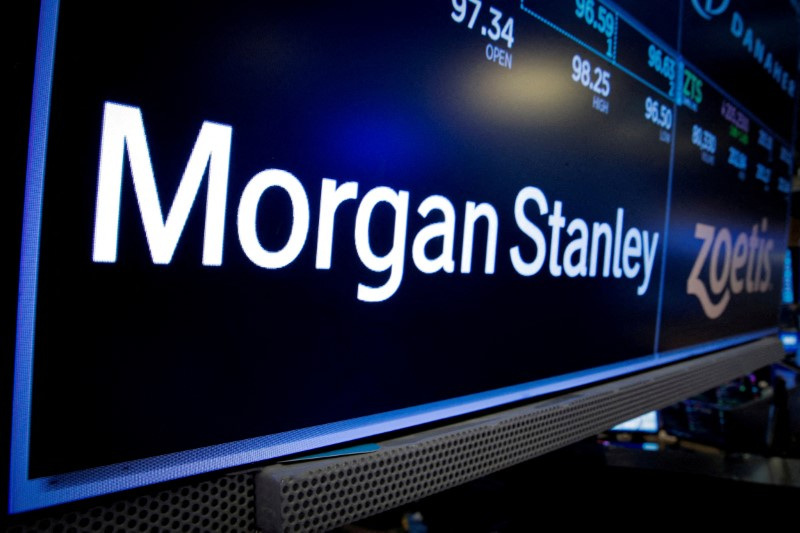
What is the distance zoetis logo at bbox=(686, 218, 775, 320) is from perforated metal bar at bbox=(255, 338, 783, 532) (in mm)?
525

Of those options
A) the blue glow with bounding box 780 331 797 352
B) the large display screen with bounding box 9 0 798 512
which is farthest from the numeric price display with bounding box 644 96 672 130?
the blue glow with bounding box 780 331 797 352

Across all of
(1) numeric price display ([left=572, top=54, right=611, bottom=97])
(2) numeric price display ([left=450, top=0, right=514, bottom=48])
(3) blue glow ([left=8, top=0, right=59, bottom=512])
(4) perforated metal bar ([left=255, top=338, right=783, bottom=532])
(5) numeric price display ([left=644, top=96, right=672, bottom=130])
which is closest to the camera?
(3) blue glow ([left=8, top=0, right=59, bottom=512])

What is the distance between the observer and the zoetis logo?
1735 millimetres

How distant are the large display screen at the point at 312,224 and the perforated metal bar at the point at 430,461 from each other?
4 cm

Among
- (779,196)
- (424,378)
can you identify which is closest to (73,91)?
(424,378)

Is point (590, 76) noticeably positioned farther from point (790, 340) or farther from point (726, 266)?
point (790, 340)

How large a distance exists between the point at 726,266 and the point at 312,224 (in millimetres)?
1742

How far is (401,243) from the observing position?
0.84 metres

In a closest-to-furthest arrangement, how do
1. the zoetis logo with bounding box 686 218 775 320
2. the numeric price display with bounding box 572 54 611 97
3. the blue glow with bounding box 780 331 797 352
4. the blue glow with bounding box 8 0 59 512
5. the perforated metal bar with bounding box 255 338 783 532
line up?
the blue glow with bounding box 8 0 59 512
the perforated metal bar with bounding box 255 338 783 532
the numeric price display with bounding box 572 54 611 97
the zoetis logo with bounding box 686 218 775 320
the blue glow with bounding box 780 331 797 352

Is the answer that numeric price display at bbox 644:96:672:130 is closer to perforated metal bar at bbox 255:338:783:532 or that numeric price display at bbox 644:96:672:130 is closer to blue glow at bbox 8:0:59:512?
perforated metal bar at bbox 255:338:783:532

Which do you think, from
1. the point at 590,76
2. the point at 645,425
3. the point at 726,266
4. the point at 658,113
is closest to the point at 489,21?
the point at 590,76

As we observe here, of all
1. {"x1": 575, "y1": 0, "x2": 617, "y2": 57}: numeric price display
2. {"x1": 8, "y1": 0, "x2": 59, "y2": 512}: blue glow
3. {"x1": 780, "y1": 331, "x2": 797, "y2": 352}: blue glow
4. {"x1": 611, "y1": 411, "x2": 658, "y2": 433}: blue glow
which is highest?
{"x1": 575, "y1": 0, "x2": 617, "y2": 57}: numeric price display

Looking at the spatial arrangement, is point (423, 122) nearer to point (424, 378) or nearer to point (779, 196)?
point (424, 378)

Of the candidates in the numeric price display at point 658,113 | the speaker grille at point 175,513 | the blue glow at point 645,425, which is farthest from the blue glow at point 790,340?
the speaker grille at point 175,513
